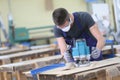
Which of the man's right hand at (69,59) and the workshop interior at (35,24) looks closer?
the man's right hand at (69,59)

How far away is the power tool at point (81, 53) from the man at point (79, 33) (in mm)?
121

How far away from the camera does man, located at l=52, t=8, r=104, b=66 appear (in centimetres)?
297

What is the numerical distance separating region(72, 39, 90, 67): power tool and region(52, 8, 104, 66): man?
121 millimetres

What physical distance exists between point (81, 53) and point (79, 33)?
0.45m

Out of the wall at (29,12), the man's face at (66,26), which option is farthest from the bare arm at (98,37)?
the wall at (29,12)

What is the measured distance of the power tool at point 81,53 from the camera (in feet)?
8.96

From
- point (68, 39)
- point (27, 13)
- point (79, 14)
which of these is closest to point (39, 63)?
point (68, 39)

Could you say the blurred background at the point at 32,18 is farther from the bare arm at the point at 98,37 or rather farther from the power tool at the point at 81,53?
the power tool at the point at 81,53

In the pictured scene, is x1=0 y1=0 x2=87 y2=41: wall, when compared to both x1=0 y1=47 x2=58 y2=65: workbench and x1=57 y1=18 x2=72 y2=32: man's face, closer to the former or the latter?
x1=0 y1=47 x2=58 y2=65: workbench

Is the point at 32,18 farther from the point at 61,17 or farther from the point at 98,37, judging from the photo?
the point at 61,17

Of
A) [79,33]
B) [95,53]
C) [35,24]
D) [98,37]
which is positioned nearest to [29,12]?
[35,24]

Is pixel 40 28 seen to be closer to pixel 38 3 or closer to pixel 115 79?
pixel 38 3

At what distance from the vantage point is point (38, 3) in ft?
29.7

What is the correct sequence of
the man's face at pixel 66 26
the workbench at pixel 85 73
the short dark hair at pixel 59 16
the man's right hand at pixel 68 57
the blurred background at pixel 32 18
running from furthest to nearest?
1. the blurred background at pixel 32 18
2. the man's right hand at pixel 68 57
3. the man's face at pixel 66 26
4. the short dark hair at pixel 59 16
5. the workbench at pixel 85 73
